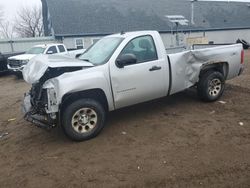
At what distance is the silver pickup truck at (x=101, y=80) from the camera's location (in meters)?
5.00

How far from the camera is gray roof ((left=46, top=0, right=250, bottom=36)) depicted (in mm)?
26531

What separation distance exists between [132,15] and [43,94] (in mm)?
26271

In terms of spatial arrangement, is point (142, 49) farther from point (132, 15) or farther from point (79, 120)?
point (132, 15)

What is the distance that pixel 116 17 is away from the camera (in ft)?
95.5

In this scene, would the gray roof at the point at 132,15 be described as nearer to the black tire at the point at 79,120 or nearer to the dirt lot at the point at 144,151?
the dirt lot at the point at 144,151

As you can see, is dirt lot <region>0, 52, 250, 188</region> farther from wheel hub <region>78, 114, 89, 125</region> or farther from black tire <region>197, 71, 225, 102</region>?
wheel hub <region>78, 114, 89, 125</region>

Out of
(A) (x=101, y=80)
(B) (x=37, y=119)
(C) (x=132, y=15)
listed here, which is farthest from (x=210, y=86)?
(C) (x=132, y=15)

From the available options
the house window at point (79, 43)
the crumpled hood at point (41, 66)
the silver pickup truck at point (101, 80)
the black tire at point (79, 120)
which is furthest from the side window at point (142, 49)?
the house window at point (79, 43)

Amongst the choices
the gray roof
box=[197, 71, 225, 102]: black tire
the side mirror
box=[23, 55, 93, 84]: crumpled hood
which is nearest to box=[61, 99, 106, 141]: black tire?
box=[23, 55, 93, 84]: crumpled hood

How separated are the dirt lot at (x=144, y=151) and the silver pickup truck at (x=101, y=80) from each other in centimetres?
48

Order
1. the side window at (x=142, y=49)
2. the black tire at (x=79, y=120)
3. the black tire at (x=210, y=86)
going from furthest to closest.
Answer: the black tire at (x=210, y=86), the side window at (x=142, y=49), the black tire at (x=79, y=120)

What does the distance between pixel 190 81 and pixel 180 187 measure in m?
3.38

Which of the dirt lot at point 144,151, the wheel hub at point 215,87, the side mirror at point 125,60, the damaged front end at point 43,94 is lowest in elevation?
the dirt lot at point 144,151

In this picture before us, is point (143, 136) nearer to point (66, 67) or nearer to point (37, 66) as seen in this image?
point (66, 67)
